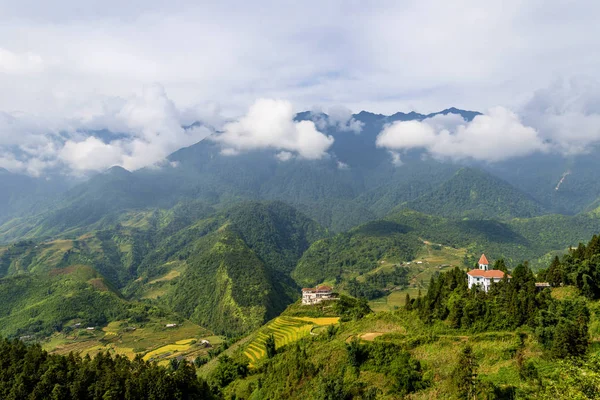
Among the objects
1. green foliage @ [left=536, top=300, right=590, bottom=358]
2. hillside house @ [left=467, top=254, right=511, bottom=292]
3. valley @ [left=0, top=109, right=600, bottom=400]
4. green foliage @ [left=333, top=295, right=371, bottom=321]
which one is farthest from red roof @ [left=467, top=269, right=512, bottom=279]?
green foliage @ [left=333, top=295, right=371, bottom=321]

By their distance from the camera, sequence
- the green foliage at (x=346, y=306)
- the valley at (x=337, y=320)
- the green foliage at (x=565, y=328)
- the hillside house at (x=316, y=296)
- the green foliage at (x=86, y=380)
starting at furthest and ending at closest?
A: 1. the hillside house at (x=316, y=296)
2. the green foliage at (x=346, y=306)
3. the green foliage at (x=86, y=380)
4. the valley at (x=337, y=320)
5. the green foliage at (x=565, y=328)

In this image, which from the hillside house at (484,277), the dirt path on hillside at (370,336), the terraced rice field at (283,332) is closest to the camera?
the dirt path on hillside at (370,336)

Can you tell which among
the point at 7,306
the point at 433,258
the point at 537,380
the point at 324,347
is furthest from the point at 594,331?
the point at 7,306

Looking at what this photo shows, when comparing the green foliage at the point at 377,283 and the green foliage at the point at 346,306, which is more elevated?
the green foliage at the point at 346,306

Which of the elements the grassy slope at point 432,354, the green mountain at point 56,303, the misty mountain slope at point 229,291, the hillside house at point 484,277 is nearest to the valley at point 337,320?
the grassy slope at point 432,354

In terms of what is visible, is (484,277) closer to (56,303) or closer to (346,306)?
(346,306)

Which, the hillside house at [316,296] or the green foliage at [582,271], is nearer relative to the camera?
the green foliage at [582,271]

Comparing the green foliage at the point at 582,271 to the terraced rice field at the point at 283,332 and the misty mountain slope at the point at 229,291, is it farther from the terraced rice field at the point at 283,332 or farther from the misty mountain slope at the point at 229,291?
the misty mountain slope at the point at 229,291
